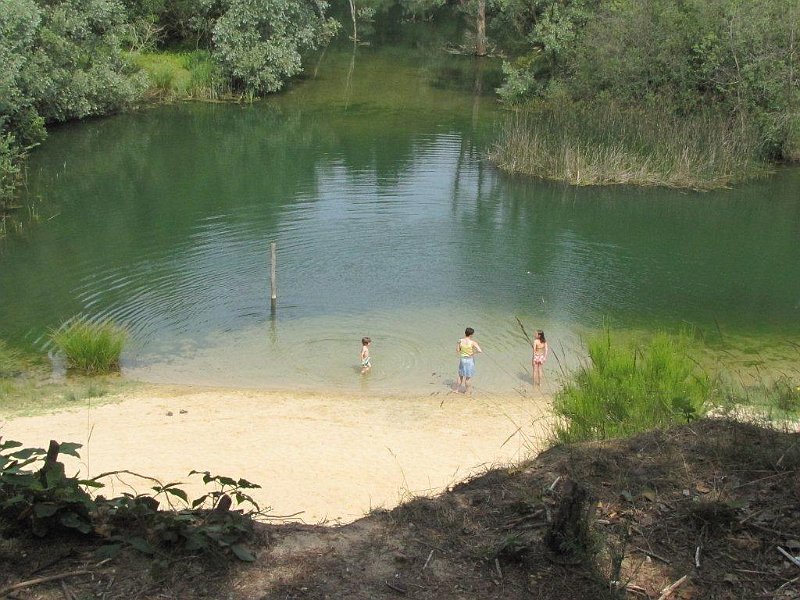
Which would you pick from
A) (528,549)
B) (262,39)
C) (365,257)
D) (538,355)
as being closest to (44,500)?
(528,549)

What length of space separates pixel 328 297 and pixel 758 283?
9.84 metres

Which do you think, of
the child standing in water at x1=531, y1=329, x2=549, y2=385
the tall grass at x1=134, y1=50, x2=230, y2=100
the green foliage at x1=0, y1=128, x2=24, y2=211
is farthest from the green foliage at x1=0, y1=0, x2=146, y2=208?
the child standing in water at x1=531, y1=329, x2=549, y2=385

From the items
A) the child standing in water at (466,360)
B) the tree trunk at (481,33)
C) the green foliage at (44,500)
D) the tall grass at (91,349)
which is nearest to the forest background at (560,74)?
the tree trunk at (481,33)

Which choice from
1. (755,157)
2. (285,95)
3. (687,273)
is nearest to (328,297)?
(687,273)

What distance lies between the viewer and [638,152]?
1110 inches

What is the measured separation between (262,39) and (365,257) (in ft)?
68.1

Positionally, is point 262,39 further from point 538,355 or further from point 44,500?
point 44,500

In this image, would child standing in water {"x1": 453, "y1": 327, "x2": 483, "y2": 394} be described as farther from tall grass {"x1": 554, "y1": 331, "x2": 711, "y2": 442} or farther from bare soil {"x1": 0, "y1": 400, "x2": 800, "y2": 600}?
bare soil {"x1": 0, "y1": 400, "x2": 800, "y2": 600}

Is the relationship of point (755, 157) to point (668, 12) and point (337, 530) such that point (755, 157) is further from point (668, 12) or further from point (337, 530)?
point (337, 530)

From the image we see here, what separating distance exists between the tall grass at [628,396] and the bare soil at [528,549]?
5.86 feet

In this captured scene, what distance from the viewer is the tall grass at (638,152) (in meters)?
27.6

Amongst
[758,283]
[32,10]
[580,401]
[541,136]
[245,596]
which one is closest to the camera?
[245,596]

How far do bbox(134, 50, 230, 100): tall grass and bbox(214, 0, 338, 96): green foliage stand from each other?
750mm

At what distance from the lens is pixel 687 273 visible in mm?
21094
